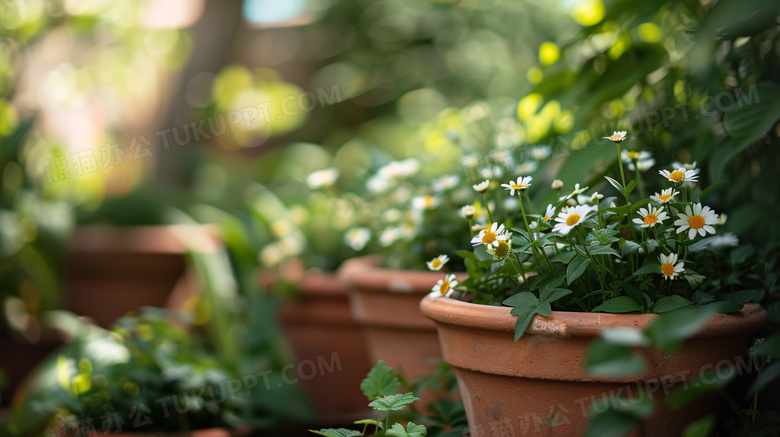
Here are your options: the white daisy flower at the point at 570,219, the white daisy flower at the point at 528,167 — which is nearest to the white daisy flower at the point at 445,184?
the white daisy flower at the point at 528,167

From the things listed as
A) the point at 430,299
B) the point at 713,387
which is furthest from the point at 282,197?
the point at 713,387

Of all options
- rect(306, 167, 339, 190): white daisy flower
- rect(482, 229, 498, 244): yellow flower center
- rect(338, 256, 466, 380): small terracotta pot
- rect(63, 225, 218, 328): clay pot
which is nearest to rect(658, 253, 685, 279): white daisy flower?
rect(482, 229, 498, 244): yellow flower center

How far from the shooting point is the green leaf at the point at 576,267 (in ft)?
2.61

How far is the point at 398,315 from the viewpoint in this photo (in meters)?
1.36

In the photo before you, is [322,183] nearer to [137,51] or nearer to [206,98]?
[206,98]

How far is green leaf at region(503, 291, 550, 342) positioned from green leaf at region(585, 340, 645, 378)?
22 centimetres

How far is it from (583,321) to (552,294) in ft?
0.17

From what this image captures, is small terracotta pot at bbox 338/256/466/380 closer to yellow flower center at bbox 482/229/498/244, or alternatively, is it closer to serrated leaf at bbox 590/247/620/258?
yellow flower center at bbox 482/229/498/244

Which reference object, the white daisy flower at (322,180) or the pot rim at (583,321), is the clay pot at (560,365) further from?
the white daisy flower at (322,180)

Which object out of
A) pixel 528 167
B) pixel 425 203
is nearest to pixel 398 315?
pixel 425 203

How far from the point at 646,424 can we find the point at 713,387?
240 mm

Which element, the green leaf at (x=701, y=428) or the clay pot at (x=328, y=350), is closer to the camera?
the green leaf at (x=701, y=428)

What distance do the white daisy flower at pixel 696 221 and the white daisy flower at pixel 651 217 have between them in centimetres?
2

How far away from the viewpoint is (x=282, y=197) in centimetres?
227
